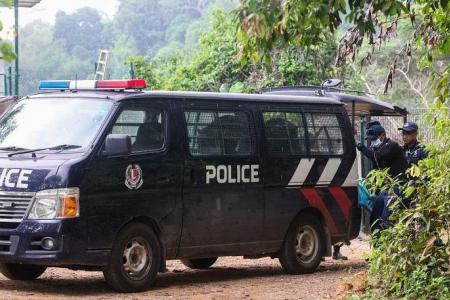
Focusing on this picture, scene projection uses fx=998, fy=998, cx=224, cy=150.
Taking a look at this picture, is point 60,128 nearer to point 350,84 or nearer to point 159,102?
point 159,102

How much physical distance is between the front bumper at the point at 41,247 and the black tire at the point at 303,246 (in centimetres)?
312

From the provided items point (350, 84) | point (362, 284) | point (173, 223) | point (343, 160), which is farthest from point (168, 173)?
point (350, 84)

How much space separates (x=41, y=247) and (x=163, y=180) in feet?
4.92

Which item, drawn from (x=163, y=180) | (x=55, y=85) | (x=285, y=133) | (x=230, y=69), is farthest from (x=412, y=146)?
(x=230, y=69)

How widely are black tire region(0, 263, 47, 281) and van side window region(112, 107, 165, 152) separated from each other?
171 cm

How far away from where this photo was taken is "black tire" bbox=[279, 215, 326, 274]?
39.1 ft

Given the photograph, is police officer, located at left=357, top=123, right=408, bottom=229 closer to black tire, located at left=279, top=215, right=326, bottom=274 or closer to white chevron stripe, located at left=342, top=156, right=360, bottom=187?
white chevron stripe, located at left=342, top=156, right=360, bottom=187

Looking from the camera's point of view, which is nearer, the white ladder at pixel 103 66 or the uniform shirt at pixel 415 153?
the uniform shirt at pixel 415 153

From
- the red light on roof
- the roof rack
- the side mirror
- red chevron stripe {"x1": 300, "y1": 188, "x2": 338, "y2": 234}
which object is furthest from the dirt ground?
the roof rack

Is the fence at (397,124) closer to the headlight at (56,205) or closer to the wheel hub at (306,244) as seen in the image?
the wheel hub at (306,244)

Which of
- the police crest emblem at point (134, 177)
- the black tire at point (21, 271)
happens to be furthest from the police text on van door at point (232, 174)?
the black tire at point (21, 271)

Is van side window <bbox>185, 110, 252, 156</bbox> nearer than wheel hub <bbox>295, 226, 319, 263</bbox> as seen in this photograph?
Yes

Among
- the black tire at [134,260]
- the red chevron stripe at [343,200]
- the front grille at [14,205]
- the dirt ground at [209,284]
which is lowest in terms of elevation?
the dirt ground at [209,284]

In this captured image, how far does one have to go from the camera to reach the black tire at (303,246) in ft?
39.1
